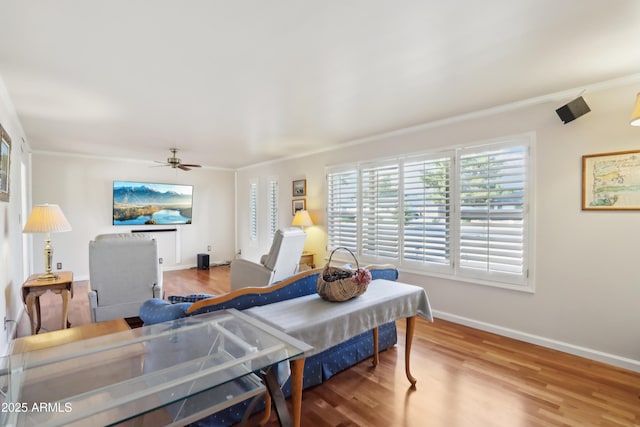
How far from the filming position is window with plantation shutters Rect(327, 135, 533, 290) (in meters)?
3.19

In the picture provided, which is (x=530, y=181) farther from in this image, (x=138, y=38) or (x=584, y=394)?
(x=138, y=38)

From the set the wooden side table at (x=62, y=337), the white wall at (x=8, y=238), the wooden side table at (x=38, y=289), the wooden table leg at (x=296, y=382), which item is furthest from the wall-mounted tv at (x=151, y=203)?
the wooden table leg at (x=296, y=382)

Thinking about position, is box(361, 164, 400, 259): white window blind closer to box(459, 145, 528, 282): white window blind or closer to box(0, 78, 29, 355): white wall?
box(459, 145, 528, 282): white window blind

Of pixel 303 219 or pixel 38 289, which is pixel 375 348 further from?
pixel 38 289

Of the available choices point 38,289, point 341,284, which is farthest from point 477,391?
point 38,289

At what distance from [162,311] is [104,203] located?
5.65 metres

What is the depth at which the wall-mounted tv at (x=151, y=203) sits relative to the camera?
6.40 metres

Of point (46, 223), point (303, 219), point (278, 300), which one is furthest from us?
point (303, 219)

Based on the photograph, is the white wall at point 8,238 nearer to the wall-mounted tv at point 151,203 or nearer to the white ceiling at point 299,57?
the white ceiling at point 299,57

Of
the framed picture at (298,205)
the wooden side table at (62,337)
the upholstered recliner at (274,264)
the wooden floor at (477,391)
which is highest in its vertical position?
the framed picture at (298,205)

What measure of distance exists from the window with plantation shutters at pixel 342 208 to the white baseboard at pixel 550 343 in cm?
175

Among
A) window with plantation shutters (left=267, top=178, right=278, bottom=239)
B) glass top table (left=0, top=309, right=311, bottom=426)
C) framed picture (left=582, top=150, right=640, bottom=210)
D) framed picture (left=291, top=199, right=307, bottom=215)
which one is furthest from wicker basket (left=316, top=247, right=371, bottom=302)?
window with plantation shutters (left=267, top=178, right=278, bottom=239)

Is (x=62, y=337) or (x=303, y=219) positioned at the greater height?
(x=303, y=219)

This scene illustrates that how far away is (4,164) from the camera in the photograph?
2.72m
